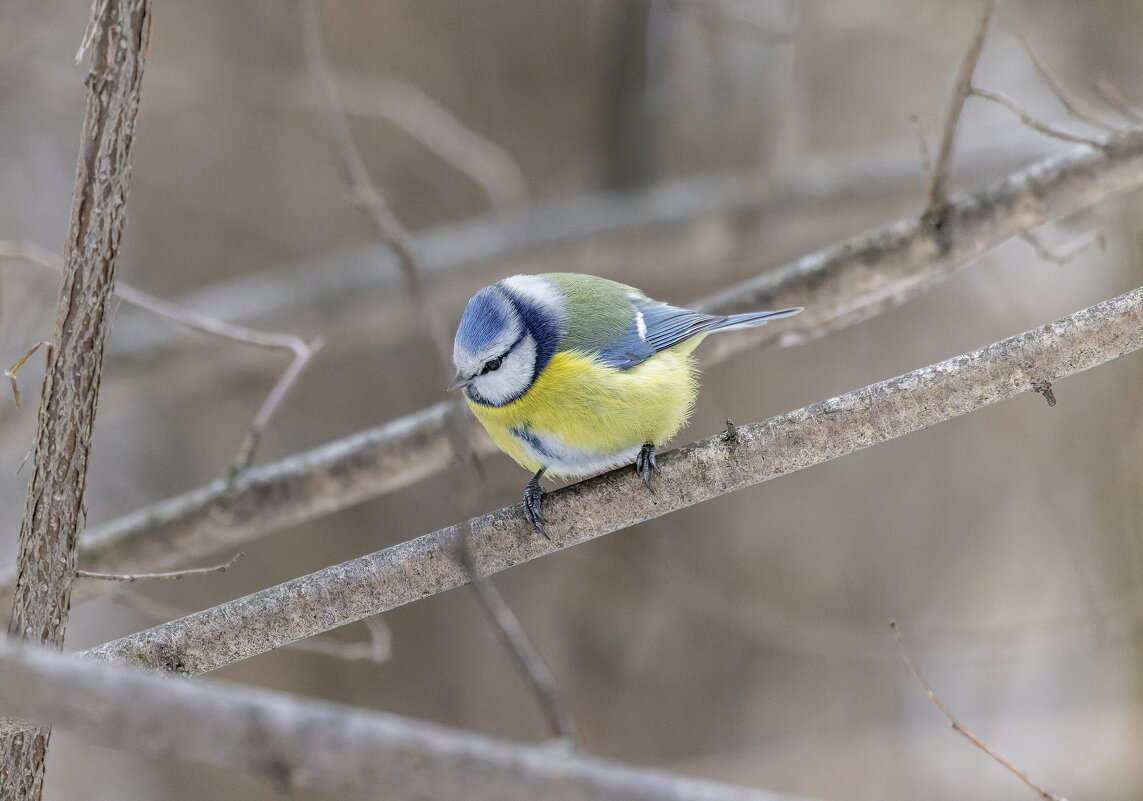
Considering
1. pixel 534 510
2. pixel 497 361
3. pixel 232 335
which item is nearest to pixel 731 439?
pixel 534 510

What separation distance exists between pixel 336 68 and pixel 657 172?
1294 millimetres

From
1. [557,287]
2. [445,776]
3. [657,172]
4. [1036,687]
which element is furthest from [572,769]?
[1036,687]

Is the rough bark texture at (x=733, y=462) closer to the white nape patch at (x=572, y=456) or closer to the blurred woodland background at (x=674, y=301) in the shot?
the white nape patch at (x=572, y=456)

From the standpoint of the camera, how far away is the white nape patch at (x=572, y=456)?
5.55 ft

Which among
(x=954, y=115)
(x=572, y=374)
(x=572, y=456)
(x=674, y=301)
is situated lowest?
(x=572, y=456)

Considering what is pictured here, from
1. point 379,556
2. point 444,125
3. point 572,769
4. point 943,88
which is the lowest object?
point 572,769

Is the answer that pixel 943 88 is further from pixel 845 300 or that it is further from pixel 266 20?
pixel 266 20

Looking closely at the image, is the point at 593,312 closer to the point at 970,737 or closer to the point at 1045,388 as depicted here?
the point at 1045,388

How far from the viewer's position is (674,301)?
3.68m

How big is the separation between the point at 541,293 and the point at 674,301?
6.03ft

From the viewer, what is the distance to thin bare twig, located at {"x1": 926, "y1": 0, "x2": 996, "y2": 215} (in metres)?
1.86

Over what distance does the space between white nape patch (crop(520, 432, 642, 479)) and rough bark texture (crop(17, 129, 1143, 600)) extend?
13.0 inches

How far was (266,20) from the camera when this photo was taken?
3.69 metres

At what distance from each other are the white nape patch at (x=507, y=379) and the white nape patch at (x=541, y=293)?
0.14 m
